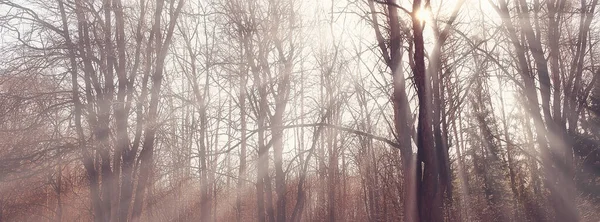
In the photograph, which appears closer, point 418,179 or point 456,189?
point 418,179

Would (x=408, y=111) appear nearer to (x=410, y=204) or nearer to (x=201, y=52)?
(x=410, y=204)

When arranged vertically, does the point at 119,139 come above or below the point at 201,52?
below

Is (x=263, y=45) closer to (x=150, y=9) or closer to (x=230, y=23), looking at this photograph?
(x=230, y=23)

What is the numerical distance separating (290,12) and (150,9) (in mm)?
3004

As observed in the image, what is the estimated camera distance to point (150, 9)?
11.0 m

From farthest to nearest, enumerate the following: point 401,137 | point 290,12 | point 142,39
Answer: point 290,12
point 142,39
point 401,137

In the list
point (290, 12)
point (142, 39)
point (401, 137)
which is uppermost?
point (290, 12)

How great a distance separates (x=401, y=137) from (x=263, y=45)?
6990 millimetres

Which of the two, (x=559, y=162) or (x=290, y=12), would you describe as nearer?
(x=559, y=162)

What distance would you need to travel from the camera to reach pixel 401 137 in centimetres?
459

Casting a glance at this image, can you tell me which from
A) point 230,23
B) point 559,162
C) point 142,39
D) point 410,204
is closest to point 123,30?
point 142,39

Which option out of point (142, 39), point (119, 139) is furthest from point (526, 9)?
point (119, 139)

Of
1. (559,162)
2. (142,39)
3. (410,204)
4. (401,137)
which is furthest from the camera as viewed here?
(559,162)

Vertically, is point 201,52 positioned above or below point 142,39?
above
